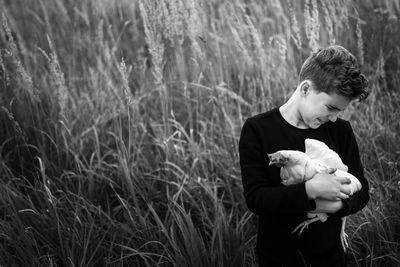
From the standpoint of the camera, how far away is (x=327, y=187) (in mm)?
1400

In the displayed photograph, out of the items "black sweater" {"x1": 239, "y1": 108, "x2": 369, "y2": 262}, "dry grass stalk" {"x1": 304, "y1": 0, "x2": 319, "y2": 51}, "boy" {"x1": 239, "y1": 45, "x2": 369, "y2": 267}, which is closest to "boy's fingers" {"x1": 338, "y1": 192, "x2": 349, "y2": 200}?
"boy" {"x1": 239, "y1": 45, "x2": 369, "y2": 267}

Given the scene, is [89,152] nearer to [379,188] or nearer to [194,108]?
[194,108]

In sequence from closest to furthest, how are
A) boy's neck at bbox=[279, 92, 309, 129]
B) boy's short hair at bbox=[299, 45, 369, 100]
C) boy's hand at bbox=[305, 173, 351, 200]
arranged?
boy's hand at bbox=[305, 173, 351, 200], boy's short hair at bbox=[299, 45, 369, 100], boy's neck at bbox=[279, 92, 309, 129]

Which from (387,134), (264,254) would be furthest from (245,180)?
(387,134)

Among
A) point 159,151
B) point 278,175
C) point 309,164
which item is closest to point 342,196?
point 309,164

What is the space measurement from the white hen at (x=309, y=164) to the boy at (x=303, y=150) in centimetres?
3

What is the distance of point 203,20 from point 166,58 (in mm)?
525

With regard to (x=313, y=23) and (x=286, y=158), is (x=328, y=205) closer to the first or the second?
(x=286, y=158)

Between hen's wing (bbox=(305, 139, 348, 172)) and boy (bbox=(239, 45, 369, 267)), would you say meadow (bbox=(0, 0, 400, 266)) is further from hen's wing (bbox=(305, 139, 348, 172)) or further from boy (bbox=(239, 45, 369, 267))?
hen's wing (bbox=(305, 139, 348, 172))

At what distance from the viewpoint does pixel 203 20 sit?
3.29 metres

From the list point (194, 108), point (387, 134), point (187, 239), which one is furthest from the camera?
point (194, 108)

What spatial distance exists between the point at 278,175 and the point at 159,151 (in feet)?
3.99

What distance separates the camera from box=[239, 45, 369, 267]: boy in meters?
1.48

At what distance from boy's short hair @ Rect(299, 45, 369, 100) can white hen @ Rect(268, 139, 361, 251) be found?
Result: 0.19 metres
